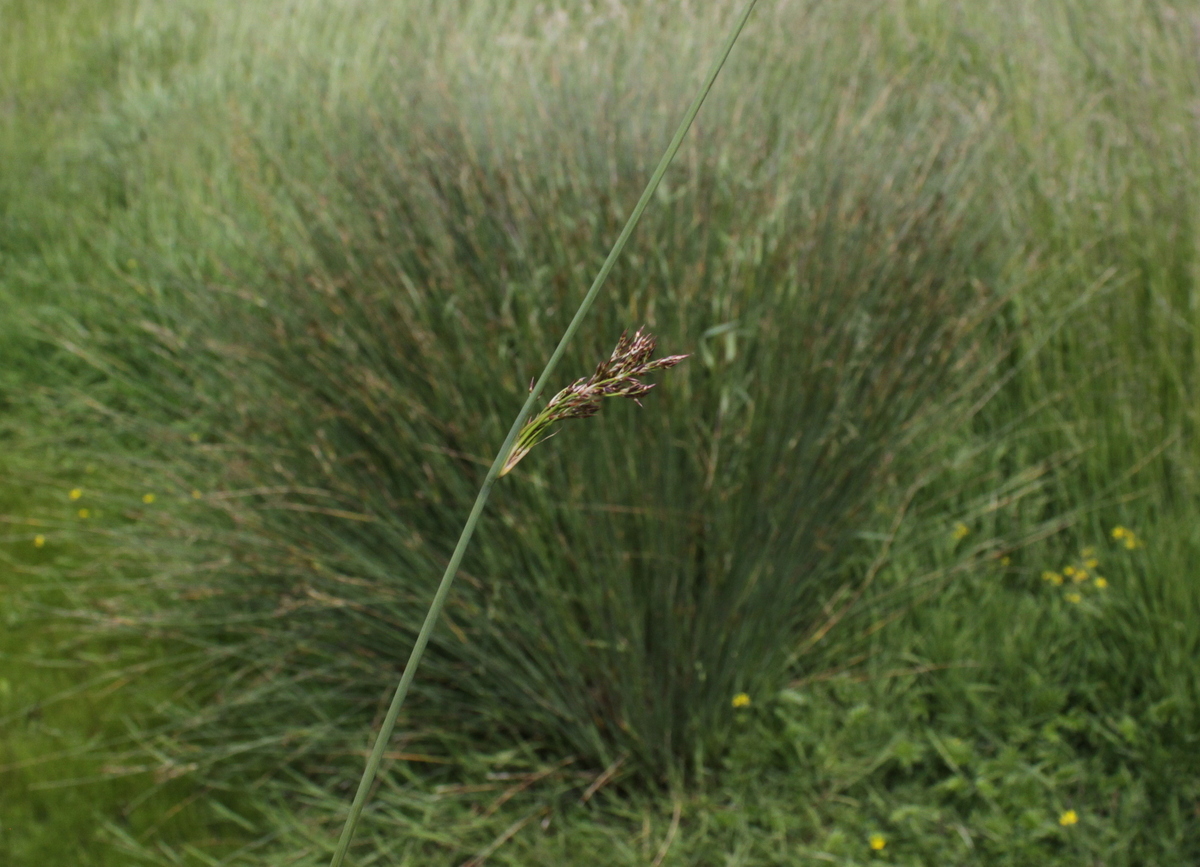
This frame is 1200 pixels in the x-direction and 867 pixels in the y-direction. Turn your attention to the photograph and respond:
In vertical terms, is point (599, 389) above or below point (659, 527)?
above

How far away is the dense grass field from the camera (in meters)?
2.12

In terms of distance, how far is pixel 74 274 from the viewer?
3.98 metres

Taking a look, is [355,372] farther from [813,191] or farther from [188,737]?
[813,191]

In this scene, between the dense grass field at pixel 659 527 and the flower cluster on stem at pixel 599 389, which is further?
the dense grass field at pixel 659 527

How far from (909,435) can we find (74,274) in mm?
2912

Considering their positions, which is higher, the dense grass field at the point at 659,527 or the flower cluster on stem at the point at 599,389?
the flower cluster on stem at the point at 599,389

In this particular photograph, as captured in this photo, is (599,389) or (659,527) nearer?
(599,389)

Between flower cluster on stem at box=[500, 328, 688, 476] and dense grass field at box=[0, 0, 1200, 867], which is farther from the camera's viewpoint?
dense grass field at box=[0, 0, 1200, 867]

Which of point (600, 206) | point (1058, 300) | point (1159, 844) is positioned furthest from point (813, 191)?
point (1159, 844)

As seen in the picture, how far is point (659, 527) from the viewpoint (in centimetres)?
209

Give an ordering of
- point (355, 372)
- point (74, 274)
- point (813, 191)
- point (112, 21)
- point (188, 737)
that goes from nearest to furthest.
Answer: point (355, 372) → point (188, 737) → point (813, 191) → point (74, 274) → point (112, 21)

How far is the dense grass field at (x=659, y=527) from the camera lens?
2117 mm

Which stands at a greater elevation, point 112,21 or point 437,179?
point 437,179

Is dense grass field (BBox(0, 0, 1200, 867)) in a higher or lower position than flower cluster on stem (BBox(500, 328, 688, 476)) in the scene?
lower
